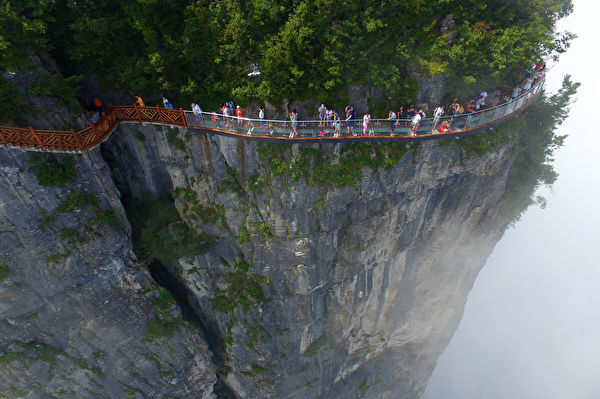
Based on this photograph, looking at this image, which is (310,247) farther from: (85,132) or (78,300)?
(78,300)

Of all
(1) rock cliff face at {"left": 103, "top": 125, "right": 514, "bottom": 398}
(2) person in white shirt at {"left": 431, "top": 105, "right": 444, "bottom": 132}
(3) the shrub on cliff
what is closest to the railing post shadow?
(3) the shrub on cliff

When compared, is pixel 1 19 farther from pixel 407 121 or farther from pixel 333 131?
pixel 407 121

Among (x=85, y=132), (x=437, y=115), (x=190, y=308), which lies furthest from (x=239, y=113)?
(x=190, y=308)

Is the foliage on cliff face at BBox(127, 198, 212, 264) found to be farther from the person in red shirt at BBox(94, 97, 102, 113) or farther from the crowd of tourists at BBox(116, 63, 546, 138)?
the crowd of tourists at BBox(116, 63, 546, 138)

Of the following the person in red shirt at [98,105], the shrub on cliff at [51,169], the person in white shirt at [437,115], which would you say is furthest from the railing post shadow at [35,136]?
the person in white shirt at [437,115]

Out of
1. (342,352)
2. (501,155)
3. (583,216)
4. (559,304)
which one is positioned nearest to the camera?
(501,155)

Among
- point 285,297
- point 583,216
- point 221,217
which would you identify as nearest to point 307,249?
point 285,297
